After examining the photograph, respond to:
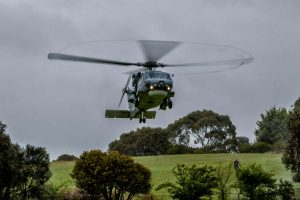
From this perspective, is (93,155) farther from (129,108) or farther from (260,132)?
(260,132)

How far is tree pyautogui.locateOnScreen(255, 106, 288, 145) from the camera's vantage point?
11844 centimetres

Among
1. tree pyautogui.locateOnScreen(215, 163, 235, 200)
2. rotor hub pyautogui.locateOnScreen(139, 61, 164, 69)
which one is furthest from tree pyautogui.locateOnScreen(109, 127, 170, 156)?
rotor hub pyautogui.locateOnScreen(139, 61, 164, 69)

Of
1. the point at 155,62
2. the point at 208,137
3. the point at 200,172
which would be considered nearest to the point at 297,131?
the point at 200,172

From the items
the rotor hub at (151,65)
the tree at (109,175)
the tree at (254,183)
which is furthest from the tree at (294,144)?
the rotor hub at (151,65)

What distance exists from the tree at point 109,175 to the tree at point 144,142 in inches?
2503

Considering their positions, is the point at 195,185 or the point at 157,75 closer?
the point at 157,75

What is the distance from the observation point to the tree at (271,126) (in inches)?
Result: 4663

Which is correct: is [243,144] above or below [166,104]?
above

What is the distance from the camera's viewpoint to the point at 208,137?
12006cm

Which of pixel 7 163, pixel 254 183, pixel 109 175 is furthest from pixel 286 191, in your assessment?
pixel 7 163

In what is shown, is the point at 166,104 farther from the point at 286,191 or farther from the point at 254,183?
the point at 286,191

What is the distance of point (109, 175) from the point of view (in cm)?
5175

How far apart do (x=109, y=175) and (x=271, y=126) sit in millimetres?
76647

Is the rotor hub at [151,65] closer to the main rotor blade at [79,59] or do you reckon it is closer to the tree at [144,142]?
the main rotor blade at [79,59]
